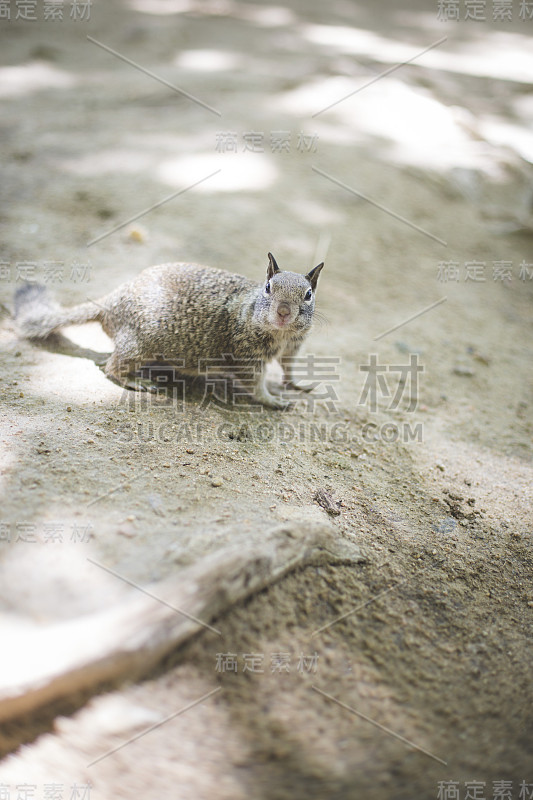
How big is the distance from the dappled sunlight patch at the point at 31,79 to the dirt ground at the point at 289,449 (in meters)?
0.05

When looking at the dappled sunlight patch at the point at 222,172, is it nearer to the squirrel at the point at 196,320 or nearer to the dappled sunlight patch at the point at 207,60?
Result: the squirrel at the point at 196,320

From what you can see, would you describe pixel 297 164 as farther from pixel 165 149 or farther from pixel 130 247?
pixel 130 247

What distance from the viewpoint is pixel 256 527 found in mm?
2539

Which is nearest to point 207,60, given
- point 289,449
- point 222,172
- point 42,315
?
point 222,172

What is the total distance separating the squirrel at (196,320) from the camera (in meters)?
3.48

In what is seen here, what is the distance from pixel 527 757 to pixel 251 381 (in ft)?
7.97

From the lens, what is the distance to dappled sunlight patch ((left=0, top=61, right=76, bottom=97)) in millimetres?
7418

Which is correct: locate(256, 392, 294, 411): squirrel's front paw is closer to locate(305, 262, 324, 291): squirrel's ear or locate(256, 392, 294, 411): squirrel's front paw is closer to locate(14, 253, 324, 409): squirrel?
locate(14, 253, 324, 409): squirrel

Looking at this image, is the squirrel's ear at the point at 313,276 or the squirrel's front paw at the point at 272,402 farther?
the squirrel's front paw at the point at 272,402

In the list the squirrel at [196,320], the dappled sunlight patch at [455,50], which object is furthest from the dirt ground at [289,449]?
the dappled sunlight patch at [455,50]

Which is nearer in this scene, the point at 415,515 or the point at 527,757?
the point at 527,757

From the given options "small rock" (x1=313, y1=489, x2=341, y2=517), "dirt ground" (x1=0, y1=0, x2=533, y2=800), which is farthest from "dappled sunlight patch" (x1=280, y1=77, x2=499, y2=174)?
"small rock" (x1=313, y1=489, x2=341, y2=517)

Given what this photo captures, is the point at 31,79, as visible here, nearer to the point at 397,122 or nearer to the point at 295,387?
the point at 397,122

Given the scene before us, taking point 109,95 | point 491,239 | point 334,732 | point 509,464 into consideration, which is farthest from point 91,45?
point 334,732
